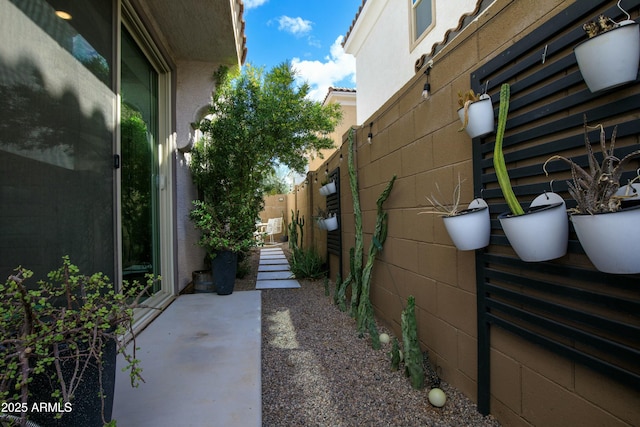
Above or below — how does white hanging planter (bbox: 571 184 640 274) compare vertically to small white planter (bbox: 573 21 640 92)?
below

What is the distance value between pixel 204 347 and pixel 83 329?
1270 millimetres

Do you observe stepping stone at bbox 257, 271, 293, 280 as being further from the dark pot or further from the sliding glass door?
the sliding glass door

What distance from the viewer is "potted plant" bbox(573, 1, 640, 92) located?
910 mm

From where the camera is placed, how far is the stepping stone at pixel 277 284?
466 centimetres

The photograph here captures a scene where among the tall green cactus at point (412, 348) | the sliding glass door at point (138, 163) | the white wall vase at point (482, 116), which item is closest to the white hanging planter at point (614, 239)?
the white wall vase at point (482, 116)

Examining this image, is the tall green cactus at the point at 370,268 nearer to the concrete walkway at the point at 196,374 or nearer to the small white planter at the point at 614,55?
the concrete walkway at the point at 196,374

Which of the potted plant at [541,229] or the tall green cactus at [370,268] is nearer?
the potted plant at [541,229]

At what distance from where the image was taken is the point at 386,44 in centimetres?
630

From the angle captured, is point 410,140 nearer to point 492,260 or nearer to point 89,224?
point 492,260

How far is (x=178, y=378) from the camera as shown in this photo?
173 centimetres

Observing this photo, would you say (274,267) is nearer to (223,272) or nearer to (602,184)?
(223,272)

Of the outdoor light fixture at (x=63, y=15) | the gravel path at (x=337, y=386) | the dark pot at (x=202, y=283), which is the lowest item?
the gravel path at (x=337, y=386)

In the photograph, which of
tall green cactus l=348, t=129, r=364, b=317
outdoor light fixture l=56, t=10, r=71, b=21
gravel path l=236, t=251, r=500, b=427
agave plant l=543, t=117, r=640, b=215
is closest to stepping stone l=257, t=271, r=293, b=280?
gravel path l=236, t=251, r=500, b=427

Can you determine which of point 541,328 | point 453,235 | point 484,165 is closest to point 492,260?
point 453,235
